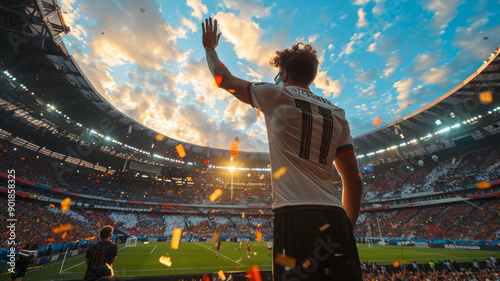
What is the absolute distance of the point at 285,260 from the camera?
1053 mm

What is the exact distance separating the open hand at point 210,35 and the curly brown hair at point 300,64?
69 cm

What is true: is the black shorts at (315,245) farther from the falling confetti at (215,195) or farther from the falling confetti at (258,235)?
the falling confetti at (215,195)

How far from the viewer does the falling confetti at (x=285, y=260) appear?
1.02 meters

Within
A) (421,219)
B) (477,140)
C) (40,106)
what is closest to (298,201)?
(40,106)

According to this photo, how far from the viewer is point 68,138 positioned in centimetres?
2875

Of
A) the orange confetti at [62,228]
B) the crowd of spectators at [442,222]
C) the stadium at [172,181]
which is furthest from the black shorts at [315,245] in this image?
the orange confetti at [62,228]

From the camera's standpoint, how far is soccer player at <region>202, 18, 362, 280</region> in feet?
3.41

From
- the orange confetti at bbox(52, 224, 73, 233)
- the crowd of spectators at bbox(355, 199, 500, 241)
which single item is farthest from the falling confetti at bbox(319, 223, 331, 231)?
the orange confetti at bbox(52, 224, 73, 233)

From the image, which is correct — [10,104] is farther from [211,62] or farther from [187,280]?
[211,62]

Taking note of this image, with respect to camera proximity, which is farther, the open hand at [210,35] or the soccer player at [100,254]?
the soccer player at [100,254]

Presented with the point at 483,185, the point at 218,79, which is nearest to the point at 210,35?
the point at 218,79

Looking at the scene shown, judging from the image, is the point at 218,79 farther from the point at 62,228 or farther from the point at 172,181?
the point at 172,181

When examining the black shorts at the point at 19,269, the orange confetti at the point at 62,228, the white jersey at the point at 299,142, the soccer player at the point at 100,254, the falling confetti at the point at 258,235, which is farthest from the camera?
the falling confetti at the point at 258,235

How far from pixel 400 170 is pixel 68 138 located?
62823mm
